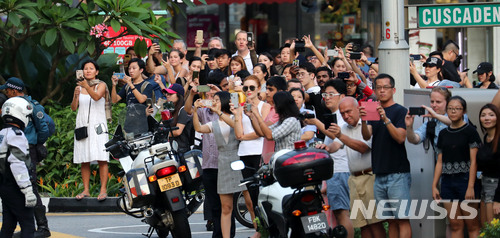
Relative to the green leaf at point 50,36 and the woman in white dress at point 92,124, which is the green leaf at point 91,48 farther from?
the woman in white dress at point 92,124

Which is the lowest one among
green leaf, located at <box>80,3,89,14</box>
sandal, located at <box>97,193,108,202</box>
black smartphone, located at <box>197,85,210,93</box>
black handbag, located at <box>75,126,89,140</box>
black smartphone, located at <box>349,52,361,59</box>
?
sandal, located at <box>97,193,108,202</box>

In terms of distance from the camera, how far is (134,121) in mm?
11102

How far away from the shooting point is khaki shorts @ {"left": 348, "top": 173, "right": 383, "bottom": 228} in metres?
9.70

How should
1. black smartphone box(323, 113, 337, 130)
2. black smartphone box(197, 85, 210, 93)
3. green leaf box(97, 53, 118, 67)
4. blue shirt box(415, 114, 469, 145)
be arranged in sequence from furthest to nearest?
green leaf box(97, 53, 118, 67)
black smartphone box(197, 85, 210, 93)
black smartphone box(323, 113, 337, 130)
blue shirt box(415, 114, 469, 145)

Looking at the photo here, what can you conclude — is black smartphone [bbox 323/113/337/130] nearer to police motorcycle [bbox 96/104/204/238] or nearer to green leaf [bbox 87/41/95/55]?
police motorcycle [bbox 96/104/204/238]

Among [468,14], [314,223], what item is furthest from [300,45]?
[314,223]

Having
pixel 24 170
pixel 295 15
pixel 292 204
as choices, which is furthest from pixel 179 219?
pixel 295 15

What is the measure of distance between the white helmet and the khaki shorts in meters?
3.42

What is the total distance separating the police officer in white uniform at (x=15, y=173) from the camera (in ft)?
32.8

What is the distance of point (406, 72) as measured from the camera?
10352 mm

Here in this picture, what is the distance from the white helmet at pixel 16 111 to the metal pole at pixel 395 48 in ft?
12.1

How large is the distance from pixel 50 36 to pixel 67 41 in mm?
267

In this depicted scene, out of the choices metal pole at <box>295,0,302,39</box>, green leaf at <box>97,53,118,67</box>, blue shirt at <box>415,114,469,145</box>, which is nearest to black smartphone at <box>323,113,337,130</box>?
blue shirt at <box>415,114,469,145</box>

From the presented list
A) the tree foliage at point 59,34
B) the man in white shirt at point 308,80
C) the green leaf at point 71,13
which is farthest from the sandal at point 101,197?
the man in white shirt at point 308,80
